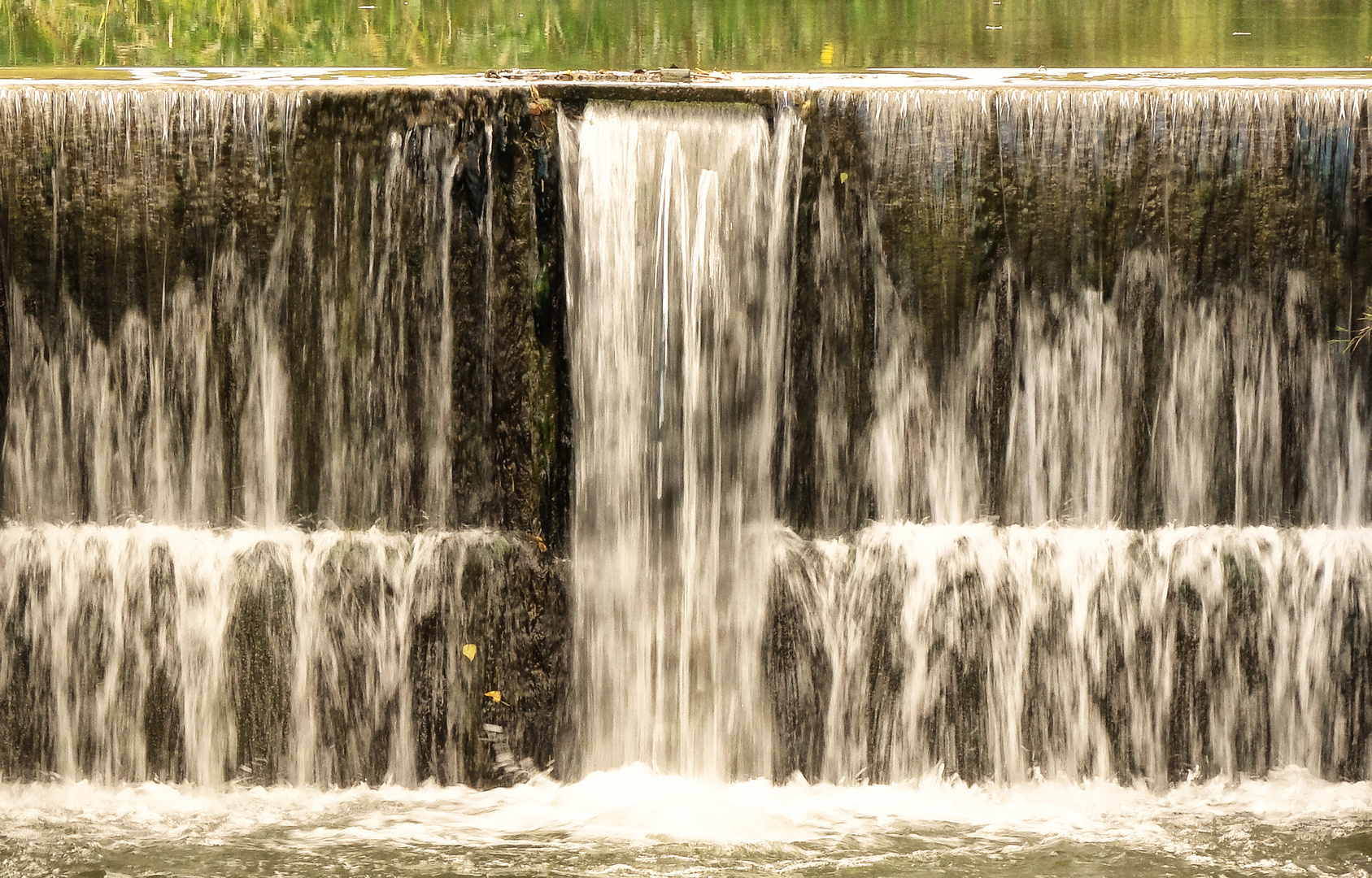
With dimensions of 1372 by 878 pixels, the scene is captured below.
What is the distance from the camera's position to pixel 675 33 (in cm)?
991

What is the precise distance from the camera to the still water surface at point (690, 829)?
5715mm

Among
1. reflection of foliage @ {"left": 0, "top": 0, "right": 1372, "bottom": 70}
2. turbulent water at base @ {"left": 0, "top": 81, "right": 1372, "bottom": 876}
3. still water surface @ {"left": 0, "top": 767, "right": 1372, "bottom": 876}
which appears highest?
reflection of foliage @ {"left": 0, "top": 0, "right": 1372, "bottom": 70}

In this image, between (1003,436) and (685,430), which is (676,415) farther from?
(1003,436)

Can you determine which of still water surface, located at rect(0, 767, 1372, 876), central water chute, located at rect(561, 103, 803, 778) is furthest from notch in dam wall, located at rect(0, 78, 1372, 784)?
still water surface, located at rect(0, 767, 1372, 876)

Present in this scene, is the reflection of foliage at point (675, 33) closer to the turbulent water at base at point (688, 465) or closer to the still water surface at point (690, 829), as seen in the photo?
the turbulent water at base at point (688, 465)

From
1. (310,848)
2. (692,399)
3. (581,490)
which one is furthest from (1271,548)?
(310,848)

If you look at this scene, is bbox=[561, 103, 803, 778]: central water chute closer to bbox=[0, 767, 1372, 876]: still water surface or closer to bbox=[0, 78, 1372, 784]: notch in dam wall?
bbox=[0, 78, 1372, 784]: notch in dam wall

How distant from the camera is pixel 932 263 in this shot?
6309 mm

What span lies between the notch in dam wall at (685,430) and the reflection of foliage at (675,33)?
2581mm

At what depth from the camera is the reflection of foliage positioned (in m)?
9.02

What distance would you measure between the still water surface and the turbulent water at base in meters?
0.03

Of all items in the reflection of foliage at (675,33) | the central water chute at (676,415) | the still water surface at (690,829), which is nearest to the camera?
the still water surface at (690,829)

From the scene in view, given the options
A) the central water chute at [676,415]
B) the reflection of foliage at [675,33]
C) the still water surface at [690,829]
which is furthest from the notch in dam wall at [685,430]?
the reflection of foliage at [675,33]

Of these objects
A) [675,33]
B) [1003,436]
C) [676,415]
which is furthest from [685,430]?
[675,33]
